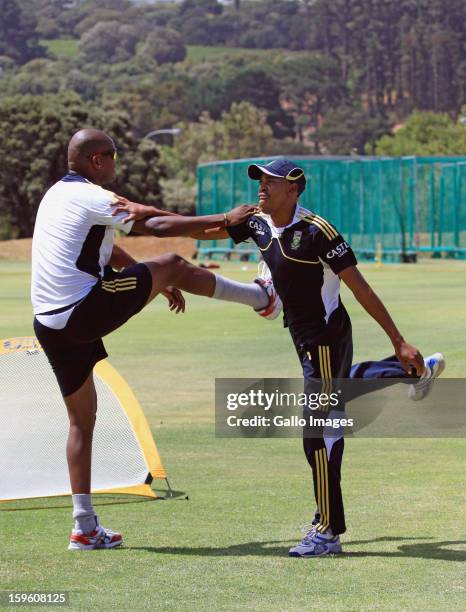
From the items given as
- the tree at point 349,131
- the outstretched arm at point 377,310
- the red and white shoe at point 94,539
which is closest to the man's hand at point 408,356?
the outstretched arm at point 377,310

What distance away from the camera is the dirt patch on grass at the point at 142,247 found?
64750mm

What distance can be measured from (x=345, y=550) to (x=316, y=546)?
0.24m

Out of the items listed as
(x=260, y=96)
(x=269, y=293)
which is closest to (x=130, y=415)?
(x=269, y=293)

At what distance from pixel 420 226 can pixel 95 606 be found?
50382 mm

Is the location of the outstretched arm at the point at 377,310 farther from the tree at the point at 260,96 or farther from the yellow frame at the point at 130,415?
the tree at the point at 260,96

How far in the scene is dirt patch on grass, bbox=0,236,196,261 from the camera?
64.8 metres

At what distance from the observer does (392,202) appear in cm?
5553

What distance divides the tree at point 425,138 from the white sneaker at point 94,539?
103666 millimetres

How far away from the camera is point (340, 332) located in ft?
24.3

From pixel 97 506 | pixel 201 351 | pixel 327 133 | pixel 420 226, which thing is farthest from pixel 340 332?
pixel 327 133

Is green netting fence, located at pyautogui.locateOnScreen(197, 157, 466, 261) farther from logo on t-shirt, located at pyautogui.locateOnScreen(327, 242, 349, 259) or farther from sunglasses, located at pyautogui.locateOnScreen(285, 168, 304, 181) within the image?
logo on t-shirt, located at pyautogui.locateOnScreen(327, 242, 349, 259)

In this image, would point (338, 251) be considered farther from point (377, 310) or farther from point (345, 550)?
point (345, 550)

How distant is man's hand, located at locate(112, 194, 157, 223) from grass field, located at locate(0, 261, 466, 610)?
5.48ft

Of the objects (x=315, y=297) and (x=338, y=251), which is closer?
(x=338, y=251)
